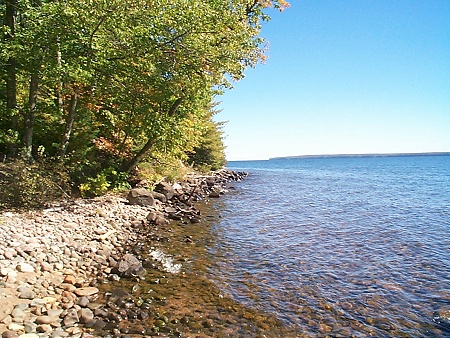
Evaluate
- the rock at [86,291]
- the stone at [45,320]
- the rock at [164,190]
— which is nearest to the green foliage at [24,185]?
the rock at [86,291]

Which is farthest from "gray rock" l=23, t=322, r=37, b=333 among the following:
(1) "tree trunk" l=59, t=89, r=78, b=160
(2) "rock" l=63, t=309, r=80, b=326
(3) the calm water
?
(1) "tree trunk" l=59, t=89, r=78, b=160

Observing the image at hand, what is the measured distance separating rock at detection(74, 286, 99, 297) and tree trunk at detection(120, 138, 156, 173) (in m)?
8.65

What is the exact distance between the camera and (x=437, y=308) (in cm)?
664

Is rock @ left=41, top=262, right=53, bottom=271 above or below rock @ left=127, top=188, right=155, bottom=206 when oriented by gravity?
below

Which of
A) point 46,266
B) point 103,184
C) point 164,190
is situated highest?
point 103,184

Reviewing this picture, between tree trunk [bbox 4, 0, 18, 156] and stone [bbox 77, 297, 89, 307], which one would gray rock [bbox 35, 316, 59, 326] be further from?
tree trunk [bbox 4, 0, 18, 156]

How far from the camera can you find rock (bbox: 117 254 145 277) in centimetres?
726

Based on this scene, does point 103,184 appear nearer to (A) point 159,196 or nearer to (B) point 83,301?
(A) point 159,196

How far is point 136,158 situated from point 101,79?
450 centimetres

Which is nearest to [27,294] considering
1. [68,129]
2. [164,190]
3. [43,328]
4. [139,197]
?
[43,328]

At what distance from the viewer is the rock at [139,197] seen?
13.1 m

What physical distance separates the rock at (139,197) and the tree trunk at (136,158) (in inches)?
78.9

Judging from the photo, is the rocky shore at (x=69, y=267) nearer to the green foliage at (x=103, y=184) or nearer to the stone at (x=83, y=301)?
the stone at (x=83, y=301)

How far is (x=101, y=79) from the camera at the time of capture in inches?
450
